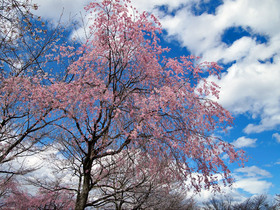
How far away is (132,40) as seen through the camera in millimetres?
8711

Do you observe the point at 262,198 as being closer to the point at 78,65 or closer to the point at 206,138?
the point at 206,138

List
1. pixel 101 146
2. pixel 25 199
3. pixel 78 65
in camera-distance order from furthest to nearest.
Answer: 1. pixel 25 199
2. pixel 78 65
3. pixel 101 146

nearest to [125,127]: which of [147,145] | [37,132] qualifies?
[147,145]

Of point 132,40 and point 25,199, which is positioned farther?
point 25,199

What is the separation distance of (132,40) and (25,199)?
61.9 feet

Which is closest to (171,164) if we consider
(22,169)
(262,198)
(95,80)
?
(95,80)

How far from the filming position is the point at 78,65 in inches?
359

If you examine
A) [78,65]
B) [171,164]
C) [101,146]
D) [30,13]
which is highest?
[78,65]

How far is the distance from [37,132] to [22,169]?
9.89 ft

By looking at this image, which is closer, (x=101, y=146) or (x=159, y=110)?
(x=159, y=110)

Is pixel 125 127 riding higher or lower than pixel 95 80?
lower

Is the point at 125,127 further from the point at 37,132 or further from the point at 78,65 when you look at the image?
the point at 37,132

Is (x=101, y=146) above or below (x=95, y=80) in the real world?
below


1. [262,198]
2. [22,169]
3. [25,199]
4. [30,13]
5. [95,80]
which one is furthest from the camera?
[262,198]
